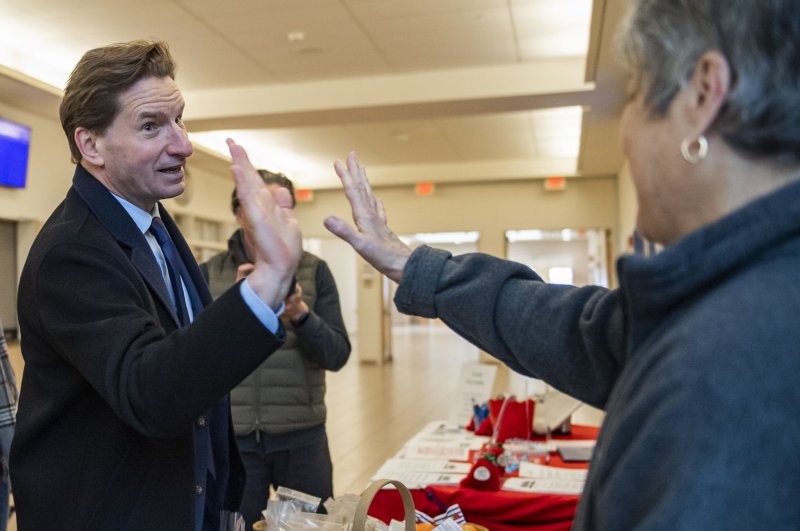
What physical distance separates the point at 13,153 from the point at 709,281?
7354mm

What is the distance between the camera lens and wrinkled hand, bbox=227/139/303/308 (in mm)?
1015

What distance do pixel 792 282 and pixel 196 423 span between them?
105cm

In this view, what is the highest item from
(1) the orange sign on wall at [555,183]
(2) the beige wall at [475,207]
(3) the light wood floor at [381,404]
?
(1) the orange sign on wall at [555,183]

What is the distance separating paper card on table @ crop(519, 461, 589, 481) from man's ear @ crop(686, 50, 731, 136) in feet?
7.07

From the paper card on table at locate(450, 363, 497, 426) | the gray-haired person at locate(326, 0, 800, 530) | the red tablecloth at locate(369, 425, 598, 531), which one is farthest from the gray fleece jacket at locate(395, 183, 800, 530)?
the paper card on table at locate(450, 363, 497, 426)

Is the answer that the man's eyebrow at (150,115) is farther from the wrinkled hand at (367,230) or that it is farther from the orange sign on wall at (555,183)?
the orange sign on wall at (555,183)

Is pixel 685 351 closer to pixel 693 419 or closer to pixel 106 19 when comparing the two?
pixel 693 419

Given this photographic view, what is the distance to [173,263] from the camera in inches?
58.2

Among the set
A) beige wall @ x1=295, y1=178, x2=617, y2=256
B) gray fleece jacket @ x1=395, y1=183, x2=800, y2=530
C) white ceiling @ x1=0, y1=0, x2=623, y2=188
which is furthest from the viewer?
beige wall @ x1=295, y1=178, x2=617, y2=256

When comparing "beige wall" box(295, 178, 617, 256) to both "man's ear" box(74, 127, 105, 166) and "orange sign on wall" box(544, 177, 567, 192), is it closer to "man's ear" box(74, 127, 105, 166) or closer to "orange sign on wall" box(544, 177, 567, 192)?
"orange sign on wall" box(544, 177, 567, 192)

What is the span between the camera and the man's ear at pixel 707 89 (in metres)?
0.69

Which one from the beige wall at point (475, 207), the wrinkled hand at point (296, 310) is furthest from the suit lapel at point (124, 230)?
the beige wall at point (475, 207)

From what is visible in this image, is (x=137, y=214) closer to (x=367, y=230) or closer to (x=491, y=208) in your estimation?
(x=367, y=230)

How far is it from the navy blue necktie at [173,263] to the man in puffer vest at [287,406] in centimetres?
104
